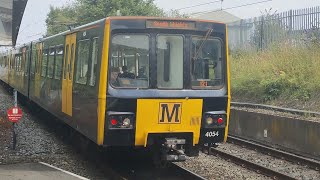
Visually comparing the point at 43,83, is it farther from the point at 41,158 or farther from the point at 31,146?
the point at 41,158

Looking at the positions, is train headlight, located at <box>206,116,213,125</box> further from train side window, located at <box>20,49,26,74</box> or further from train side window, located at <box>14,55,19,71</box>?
train side window, located at <box>14,55,19,71</box>

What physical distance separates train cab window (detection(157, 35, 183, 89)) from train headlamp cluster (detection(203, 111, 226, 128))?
2.29ft

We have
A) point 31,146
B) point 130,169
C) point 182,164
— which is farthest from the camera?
point 31,146

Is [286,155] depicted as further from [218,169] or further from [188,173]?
[188,173]

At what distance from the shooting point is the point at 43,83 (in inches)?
532

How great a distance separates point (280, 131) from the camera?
1167 cm

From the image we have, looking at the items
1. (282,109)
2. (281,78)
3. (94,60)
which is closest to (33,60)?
(281,78)

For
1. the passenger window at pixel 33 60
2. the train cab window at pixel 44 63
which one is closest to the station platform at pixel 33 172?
A: the train cab window at pixel 44 63

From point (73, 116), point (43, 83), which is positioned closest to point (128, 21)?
point (73, 116)

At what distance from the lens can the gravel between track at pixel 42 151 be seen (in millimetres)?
9070

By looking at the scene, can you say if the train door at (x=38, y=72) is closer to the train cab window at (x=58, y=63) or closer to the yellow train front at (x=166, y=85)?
the train cab window at (x=58, y=63)

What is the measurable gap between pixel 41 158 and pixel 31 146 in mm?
1583

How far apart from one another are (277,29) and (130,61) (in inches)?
495

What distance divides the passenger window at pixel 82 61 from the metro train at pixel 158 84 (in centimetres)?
16
